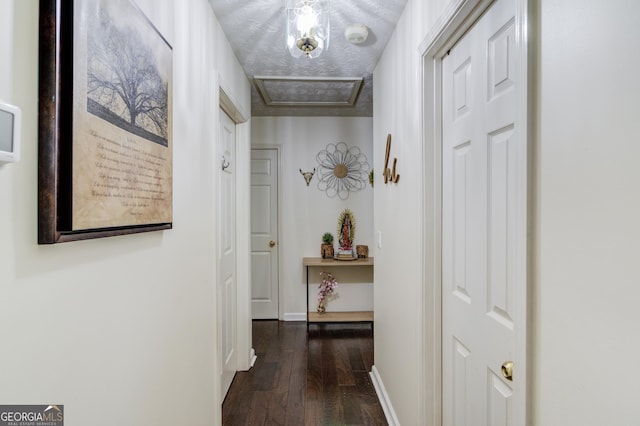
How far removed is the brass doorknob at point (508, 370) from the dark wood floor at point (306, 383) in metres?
1.42

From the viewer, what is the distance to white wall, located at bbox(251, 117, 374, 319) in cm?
412

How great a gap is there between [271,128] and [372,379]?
2910 millimetres

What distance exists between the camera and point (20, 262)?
0.65 m

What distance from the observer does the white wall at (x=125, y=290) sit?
0.65 m

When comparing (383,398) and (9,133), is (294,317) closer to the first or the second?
(383,398)

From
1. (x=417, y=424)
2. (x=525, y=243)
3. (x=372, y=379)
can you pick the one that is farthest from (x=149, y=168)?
(x=372, y=379)

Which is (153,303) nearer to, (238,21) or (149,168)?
(149,168)

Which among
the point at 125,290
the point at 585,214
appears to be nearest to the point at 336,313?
the point at 125,290

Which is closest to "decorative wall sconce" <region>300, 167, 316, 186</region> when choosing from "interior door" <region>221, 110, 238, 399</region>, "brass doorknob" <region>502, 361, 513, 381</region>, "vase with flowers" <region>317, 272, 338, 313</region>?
"vase with flowers" <region>317, 272, 338, 313</region>

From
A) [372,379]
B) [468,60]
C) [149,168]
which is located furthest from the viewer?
[372,379]

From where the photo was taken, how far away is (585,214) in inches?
26.6

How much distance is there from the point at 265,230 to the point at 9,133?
11.7 feet

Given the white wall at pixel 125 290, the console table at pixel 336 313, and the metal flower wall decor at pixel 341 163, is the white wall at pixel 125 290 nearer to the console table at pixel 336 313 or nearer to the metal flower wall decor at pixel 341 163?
the console table at pixel 336 313

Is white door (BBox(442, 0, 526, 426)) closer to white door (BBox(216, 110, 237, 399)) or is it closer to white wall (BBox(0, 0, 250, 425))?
white wall (BBox(0, 0, 250, 425))
